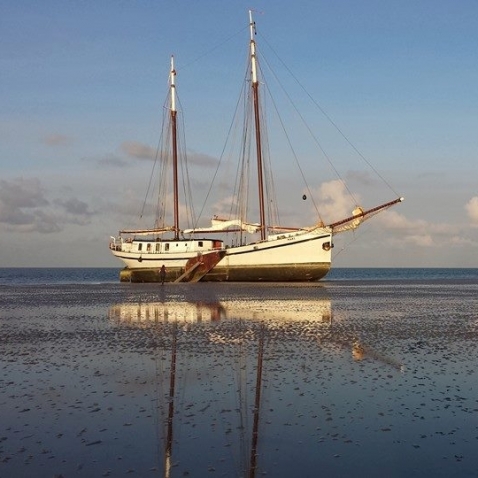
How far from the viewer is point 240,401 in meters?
10.6

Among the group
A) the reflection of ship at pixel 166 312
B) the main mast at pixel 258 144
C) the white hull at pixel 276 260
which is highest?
the main mast at pixel 258 144

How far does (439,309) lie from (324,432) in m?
23.8

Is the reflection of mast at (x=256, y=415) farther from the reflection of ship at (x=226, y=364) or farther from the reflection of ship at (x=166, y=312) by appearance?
the reflection of ship at (x=166, y=312)

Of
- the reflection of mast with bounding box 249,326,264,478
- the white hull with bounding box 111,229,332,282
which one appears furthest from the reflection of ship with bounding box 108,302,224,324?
the white hull with bounding box 111,229,332,282

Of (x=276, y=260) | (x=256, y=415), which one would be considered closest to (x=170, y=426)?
(x=256, y=415)

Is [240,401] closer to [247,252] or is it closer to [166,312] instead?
[166,312]

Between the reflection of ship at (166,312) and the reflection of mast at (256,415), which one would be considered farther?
the reflection of ship at (166,312)

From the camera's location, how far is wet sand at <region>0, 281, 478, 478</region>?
24.7 ft

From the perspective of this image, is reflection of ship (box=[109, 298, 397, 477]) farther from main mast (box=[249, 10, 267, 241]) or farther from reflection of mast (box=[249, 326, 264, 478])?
main mast (box=[249, 10, 267, 241])

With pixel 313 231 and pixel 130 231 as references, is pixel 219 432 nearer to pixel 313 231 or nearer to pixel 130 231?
pixel 313 231

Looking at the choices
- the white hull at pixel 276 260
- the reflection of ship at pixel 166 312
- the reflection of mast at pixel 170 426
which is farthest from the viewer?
the white hull at pixel 276 260

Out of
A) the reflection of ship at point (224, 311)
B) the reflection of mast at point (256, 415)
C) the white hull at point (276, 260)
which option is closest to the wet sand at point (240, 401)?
the reflection of mast at point (256, 415)

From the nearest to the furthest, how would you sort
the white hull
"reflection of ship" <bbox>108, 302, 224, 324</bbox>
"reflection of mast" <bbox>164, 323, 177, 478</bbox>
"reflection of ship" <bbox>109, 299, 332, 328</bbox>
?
"reflection of mast" <bbox>164, 323, 177, 478</bbox> → "reflection of ship" <bbox>109, 299, 332, 328</bbox> → "reflection of ship" <bbox>108, 302, 224, 324</bbox> → the white hull

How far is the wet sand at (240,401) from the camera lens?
7527 millimetres
